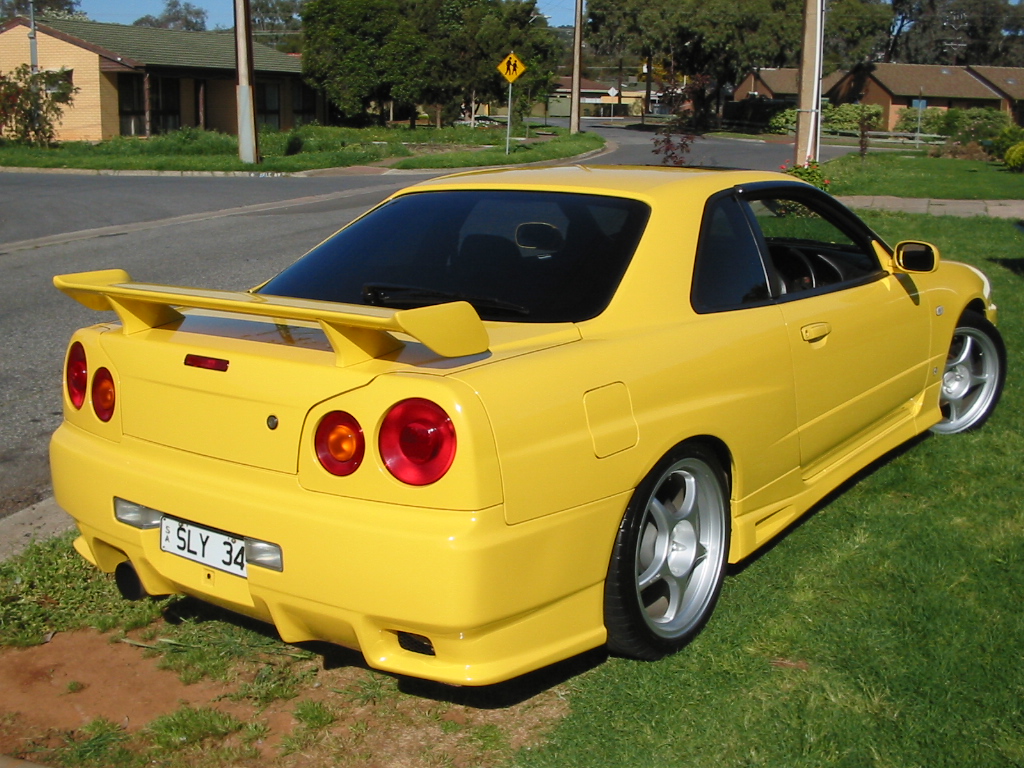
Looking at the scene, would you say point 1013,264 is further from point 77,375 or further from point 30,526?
point 77,375

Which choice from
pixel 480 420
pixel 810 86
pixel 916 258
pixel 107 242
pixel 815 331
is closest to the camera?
pixel 480 420

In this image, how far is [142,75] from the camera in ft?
132

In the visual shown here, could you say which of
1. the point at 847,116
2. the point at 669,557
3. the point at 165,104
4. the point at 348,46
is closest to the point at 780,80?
the point at 847,116

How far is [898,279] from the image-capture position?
480 centimetres

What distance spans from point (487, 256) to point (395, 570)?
1.34m

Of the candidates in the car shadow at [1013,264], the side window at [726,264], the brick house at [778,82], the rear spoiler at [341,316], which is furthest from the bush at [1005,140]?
the brick house at [778,82]

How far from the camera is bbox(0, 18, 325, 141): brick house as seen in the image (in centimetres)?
3850

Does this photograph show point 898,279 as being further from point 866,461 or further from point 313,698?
point 313,698

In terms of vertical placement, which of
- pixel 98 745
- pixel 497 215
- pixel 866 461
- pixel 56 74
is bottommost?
pixel 98 745

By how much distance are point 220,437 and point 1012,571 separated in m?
2.86

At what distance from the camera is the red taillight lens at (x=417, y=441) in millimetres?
2652

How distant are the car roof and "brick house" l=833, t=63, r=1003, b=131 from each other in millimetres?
74629

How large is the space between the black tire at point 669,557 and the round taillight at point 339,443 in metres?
0.79

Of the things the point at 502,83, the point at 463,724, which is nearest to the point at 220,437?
the point at 463,724
